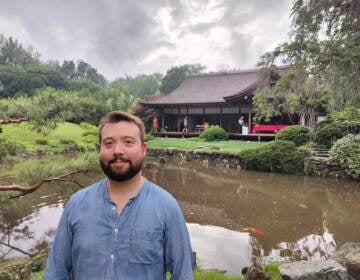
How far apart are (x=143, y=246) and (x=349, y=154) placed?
12.9 meters

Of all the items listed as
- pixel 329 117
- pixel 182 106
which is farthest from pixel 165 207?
pixel 182 106

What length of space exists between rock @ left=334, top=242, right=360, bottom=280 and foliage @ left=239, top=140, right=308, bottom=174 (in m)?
9.14

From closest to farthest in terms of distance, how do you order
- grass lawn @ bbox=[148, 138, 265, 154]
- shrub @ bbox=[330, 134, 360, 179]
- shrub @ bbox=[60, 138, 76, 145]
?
1. shrub @ bbox=[330, 134, 360, 179]
2. grass lawn @ bbox=[148, 138, 265, 154]
3. shrub @ bbox=[60, 138, 76, 145]

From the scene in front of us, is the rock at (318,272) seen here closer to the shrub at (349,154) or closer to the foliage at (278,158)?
the shrub at (349,154)

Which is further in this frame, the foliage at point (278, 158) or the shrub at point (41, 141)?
the shrub at point (41, 141)

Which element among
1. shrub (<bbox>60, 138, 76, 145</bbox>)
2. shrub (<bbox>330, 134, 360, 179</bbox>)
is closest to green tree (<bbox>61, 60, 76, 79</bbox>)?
shrub (<bbox>60, 138, 76, 145</bbox>)

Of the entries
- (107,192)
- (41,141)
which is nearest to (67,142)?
(41,141)

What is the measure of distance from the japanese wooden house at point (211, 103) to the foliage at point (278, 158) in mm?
7377

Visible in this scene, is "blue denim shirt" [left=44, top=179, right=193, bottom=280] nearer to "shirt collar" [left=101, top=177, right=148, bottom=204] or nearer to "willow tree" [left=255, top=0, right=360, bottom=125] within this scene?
"shirt collar" [left=101, top=177, right=148, bottom=204]

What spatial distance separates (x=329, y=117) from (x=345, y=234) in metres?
10.4

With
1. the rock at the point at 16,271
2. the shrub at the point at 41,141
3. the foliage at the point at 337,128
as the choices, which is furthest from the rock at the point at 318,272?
the shrub at the point at 41,141

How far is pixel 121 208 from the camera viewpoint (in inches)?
63.7

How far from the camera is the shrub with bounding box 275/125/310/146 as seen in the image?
51.1 ft

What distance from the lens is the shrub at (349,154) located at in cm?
1237
